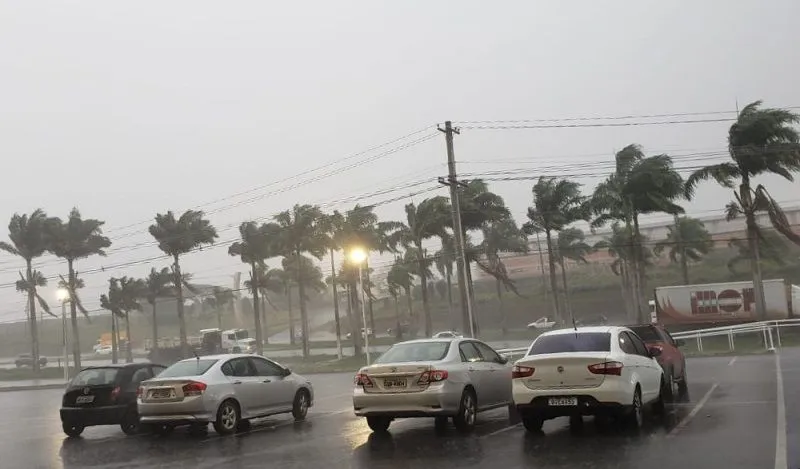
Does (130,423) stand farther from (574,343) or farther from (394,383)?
(574,343)

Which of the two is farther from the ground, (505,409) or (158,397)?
(158,397)

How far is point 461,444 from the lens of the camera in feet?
36.2

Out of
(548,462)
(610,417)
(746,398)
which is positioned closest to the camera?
(548,462)

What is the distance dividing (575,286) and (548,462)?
95567 mm

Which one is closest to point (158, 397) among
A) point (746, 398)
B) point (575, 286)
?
point (746, 398)

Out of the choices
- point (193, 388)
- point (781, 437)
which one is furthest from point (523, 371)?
point (193, 388)

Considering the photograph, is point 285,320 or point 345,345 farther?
point 285,320

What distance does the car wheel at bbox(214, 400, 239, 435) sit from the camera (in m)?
13.7

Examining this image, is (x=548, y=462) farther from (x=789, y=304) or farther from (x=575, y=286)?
(x=575, y=286)

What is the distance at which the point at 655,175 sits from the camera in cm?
4603

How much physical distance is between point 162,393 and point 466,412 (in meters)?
5.38

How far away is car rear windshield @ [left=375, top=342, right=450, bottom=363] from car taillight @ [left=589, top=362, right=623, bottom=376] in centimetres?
253

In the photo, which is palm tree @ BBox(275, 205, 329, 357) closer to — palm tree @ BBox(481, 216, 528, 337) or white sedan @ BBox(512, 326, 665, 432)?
palm tree @ BBox(481, 216, 528, 337)

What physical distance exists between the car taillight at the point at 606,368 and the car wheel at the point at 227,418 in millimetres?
6531
